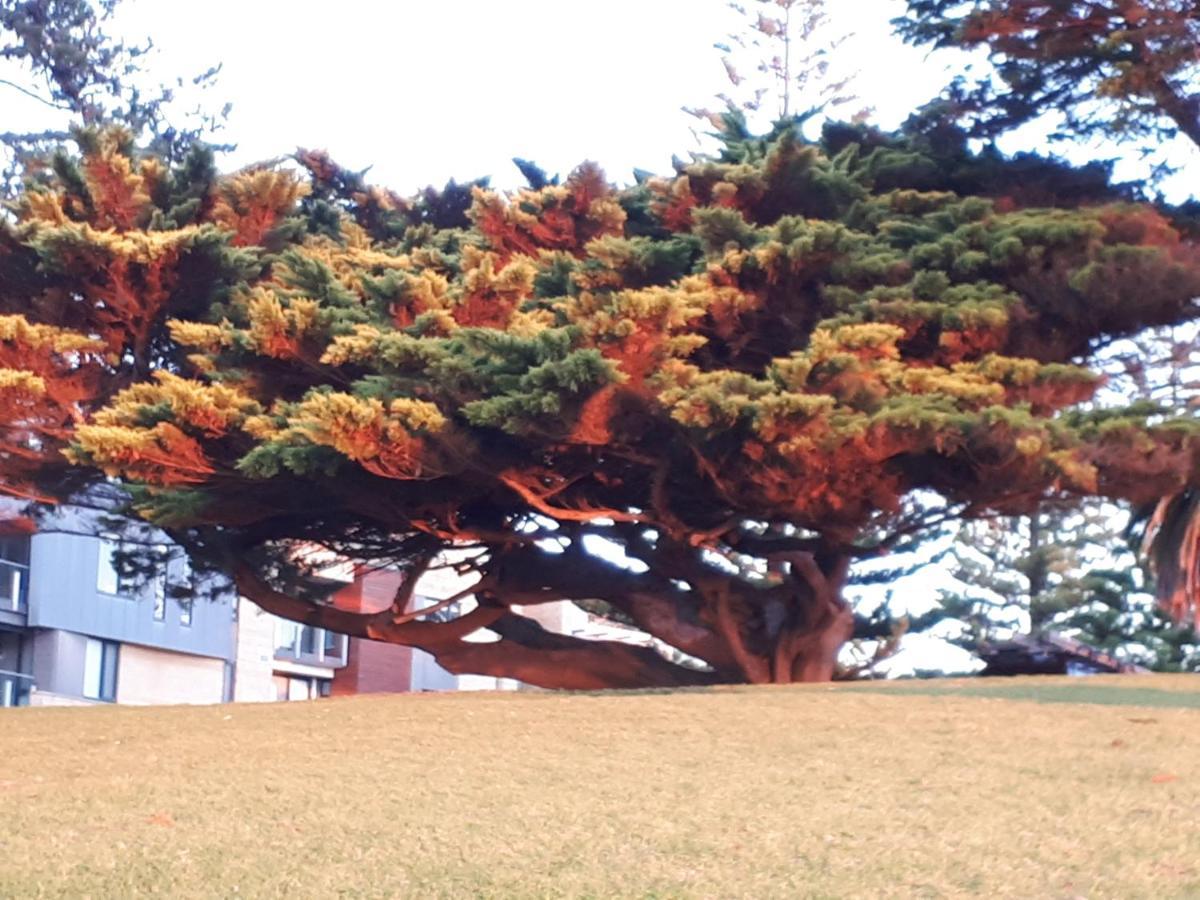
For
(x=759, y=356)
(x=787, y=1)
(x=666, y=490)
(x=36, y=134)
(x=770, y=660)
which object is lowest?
(x=770, y=660)

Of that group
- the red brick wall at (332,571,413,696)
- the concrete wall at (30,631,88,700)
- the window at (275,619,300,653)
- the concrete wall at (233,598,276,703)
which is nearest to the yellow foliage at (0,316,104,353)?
the concrete wall at (30,631,88,700)

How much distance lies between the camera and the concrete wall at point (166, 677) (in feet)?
120

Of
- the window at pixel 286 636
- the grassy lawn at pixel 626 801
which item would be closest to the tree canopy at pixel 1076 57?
the grassy lawn at pixel 626 801

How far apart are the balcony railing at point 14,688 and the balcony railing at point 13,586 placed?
1.60 metres

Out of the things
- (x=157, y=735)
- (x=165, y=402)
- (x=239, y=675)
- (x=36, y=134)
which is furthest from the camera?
(x=239, y=675)

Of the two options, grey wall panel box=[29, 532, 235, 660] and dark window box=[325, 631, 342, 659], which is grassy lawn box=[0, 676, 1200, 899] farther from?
dark window box=[325, 631, 342, 659]

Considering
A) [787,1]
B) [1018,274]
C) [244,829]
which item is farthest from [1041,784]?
[787,1]

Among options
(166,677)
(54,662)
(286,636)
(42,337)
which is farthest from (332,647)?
(42,337)

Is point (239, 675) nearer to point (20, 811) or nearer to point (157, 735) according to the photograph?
point (157, 735)

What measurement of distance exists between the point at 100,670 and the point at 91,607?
1638 millimetres

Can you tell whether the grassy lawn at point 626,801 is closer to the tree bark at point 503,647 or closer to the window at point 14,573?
the tree bark at point 503,647

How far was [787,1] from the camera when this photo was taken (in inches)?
1337

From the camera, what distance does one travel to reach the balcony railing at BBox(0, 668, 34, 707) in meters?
30.8

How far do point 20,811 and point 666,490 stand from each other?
7.40 metres
